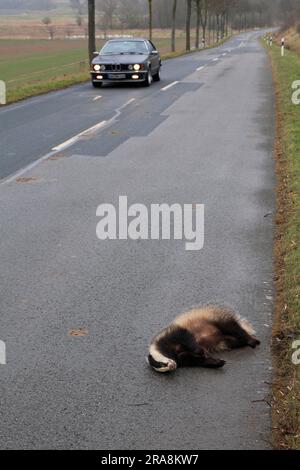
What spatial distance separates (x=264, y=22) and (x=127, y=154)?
565 ft

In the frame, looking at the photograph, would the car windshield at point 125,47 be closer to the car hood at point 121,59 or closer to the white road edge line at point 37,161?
Result: the car hood at point 121,59

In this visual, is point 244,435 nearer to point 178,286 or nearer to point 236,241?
point 178,286

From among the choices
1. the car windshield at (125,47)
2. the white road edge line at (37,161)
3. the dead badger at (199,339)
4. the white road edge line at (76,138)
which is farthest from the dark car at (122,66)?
the dead badger at (199,339)

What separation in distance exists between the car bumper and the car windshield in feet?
3.83

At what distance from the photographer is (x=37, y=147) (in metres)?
11.5

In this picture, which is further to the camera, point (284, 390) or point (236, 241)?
point (236, 241)

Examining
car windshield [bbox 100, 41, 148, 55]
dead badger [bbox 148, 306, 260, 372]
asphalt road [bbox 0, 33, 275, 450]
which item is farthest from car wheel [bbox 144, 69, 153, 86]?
dead badger [bbox 148, 306, 260, 372]

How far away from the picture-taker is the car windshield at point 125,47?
22.3m

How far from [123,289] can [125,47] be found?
1895 centimetres

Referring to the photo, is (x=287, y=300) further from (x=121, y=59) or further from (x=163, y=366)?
(x=121, y=59)

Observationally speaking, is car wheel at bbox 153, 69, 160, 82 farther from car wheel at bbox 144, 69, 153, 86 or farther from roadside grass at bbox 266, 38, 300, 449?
roadside grass at bbox 266, 38, 300, 449
